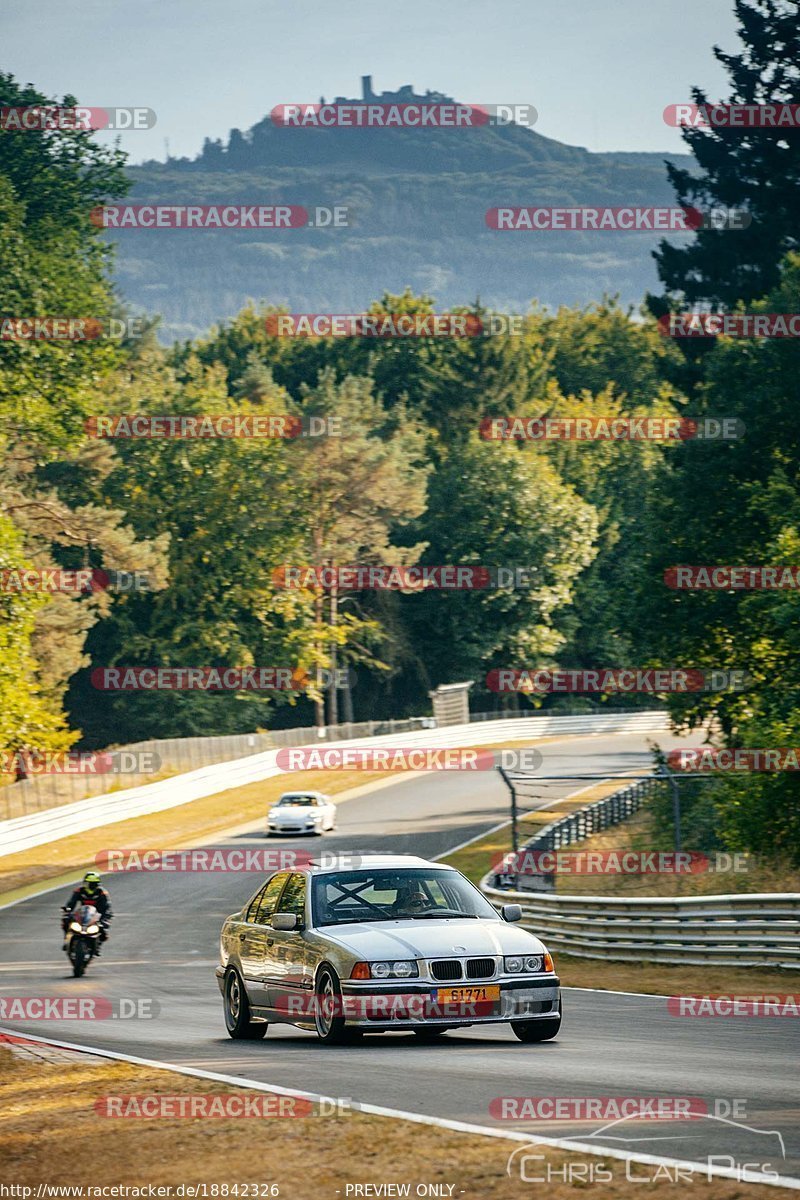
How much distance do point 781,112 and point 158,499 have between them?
Result: 35.3 metres

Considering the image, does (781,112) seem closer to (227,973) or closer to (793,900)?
(793,900)

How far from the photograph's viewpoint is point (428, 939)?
39.7ft

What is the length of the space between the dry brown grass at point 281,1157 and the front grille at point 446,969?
2311 millimetres

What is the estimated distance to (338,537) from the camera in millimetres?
82562

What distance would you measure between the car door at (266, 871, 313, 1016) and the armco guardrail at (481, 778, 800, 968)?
7.77 m

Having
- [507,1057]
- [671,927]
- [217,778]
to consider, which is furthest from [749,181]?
[507,1057]

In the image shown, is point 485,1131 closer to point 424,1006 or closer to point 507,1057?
point 507,1057

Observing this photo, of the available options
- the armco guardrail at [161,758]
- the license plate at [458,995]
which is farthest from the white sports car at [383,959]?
the armco guardrail at [161,758]

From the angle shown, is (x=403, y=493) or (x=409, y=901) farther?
(x=403, y=493)

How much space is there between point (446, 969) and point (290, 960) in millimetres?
1636

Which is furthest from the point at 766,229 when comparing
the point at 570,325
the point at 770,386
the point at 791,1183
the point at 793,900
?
the point at 570,325

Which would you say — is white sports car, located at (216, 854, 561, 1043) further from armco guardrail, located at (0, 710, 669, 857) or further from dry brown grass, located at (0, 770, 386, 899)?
armco guardrail, located at (0, 710, 669, 857)

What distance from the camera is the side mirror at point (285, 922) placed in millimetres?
12844

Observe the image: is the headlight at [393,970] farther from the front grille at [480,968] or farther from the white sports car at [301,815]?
the white sports car at [301,815]
